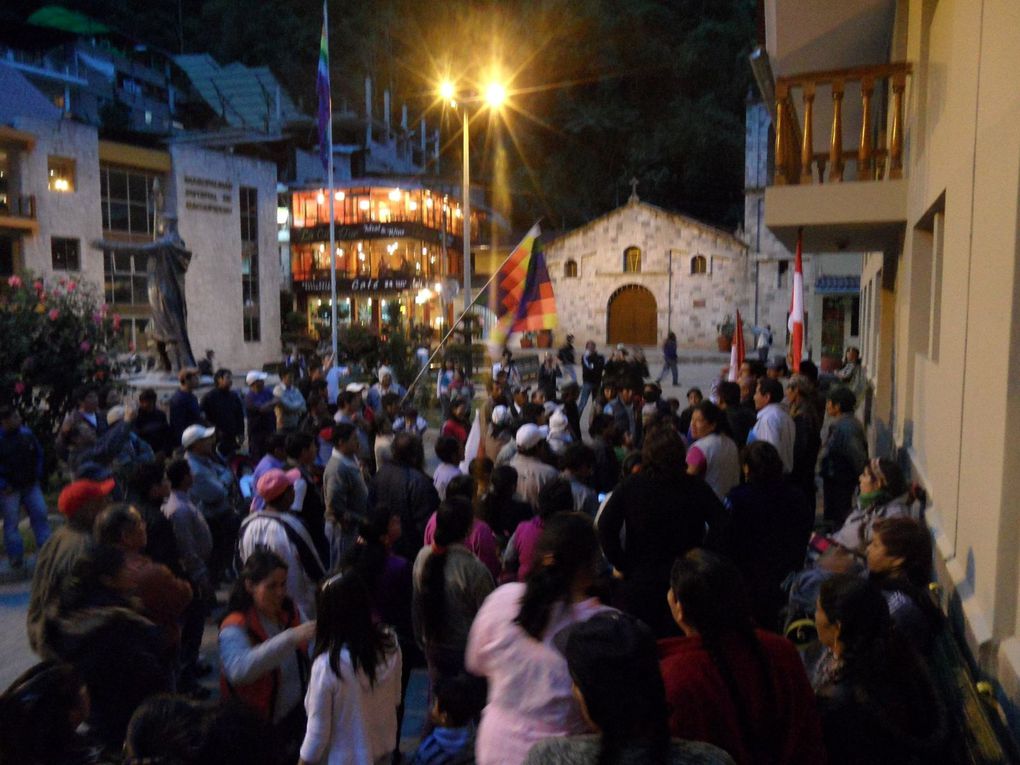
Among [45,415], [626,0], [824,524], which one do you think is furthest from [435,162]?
[824,524]

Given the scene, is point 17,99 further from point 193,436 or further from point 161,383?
point 193,436

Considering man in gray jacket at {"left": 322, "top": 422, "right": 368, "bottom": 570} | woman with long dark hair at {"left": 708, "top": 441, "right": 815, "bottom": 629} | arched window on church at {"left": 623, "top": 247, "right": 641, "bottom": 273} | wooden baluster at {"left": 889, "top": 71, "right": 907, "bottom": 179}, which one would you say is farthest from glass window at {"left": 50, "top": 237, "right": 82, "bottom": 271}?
woman with long dark hair at {"left": 708, "top": 441, "right": 815, "bottom": 629}

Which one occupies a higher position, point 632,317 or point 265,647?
point 632,317

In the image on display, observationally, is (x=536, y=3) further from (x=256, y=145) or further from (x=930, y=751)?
(x=930, y=751)

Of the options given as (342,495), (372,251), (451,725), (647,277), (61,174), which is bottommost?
(451,725)

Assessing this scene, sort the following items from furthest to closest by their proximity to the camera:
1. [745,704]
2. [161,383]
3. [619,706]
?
[161,383] < [745,704] < [619,706]

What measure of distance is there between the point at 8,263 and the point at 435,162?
39.5 m

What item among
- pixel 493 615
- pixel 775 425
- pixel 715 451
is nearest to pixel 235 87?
pixel 775 425

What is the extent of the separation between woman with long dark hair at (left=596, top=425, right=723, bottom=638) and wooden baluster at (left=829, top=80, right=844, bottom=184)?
4.38 m

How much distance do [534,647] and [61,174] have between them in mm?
29768

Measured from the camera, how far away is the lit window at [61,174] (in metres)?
26.6

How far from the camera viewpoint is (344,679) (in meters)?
2.95

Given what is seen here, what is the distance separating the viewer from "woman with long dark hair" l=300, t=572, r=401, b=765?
9.62 feet

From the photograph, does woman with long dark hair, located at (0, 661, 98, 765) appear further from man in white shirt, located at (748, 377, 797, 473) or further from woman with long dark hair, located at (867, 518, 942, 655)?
man in white shirt, located at (748, 377, 797, 473)
